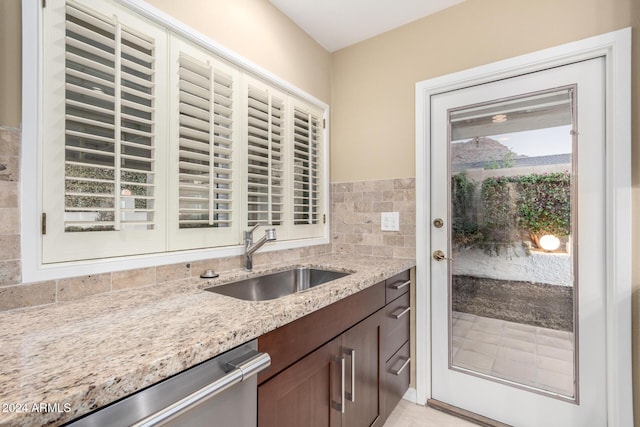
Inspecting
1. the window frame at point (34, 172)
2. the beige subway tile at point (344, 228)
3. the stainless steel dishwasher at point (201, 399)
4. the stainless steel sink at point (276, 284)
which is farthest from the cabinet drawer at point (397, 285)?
the window frame at point (34, 172)

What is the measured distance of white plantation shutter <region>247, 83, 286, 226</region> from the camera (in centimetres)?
168

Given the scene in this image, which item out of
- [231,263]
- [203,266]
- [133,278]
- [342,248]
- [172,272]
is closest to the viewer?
[133,278]

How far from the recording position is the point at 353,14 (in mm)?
1934

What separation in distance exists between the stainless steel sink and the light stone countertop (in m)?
0.23

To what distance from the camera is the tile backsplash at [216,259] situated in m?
0.90

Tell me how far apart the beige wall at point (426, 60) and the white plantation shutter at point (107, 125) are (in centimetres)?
143

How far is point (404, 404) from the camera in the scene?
1.93 meters

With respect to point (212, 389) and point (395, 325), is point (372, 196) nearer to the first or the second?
point (395, 325)

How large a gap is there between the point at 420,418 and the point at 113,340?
1.83 m

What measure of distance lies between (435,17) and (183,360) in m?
2.33

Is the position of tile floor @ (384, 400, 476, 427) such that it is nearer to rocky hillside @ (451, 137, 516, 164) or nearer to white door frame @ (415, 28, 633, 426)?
white door frame @ (415, 28, 633, 426)

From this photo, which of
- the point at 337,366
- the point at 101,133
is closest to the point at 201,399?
the point at 337,366

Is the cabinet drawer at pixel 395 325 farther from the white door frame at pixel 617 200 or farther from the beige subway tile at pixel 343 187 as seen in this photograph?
the white door frame at pixel 617 200

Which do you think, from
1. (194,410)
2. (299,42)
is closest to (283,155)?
(299,42)
